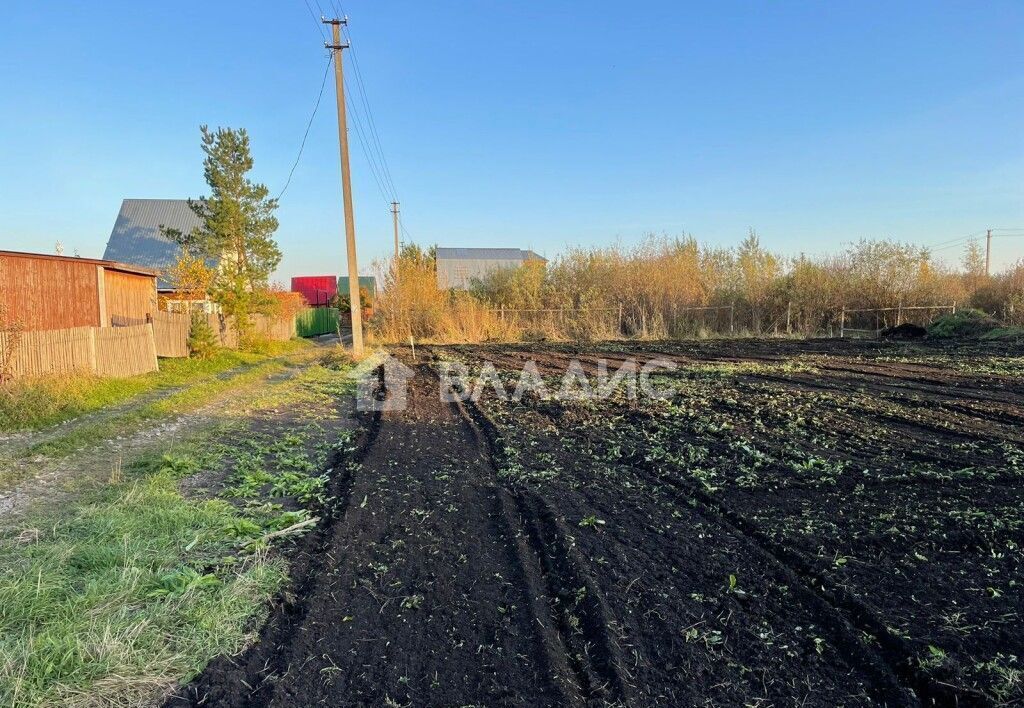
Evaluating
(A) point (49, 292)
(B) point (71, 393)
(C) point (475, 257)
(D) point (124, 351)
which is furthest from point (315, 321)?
(B) point (71, 393)

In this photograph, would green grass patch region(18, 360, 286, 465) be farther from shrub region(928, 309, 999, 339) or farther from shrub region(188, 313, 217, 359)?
shrub region(928, 309, 999, 339)

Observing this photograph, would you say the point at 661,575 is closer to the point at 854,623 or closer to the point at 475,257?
the point at 854,623

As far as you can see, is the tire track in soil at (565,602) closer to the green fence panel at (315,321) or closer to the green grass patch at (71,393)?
the green grass patch at (71,393)

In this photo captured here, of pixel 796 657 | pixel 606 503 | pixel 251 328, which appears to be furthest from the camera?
pixel 251 328

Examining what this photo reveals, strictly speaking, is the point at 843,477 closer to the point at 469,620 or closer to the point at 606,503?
the point at 606,503

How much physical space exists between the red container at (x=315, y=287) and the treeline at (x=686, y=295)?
24.8 meters

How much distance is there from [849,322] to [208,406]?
86.8 feet

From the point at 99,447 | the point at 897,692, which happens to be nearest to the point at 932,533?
the point at 897,692

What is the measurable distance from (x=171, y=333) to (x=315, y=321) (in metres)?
20.6

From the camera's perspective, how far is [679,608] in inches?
121

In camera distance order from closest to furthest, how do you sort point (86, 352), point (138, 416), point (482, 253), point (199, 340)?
1. point (138, 416)
2. point (86, 352)
3. point (199, 340)
4. point (482, 253)

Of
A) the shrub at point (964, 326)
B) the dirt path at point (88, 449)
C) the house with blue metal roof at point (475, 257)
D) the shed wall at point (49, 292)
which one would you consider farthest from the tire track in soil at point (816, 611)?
the house with blue metal roof at point (475, 257)

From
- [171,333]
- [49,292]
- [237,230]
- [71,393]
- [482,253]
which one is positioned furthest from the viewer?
[482,253]

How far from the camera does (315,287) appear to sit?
50156mm
